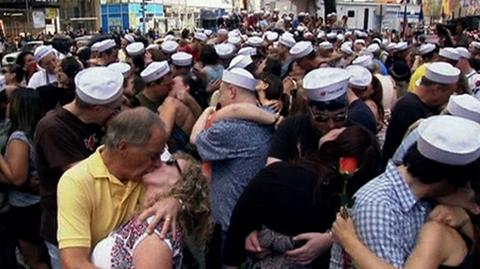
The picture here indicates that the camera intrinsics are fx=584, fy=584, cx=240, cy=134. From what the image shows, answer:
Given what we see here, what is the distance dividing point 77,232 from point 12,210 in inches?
89.8

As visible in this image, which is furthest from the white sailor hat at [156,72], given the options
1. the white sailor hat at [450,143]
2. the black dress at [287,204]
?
the white sailor hat at [450,143]

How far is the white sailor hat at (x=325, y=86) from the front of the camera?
136 inches

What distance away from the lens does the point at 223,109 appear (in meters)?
3.79

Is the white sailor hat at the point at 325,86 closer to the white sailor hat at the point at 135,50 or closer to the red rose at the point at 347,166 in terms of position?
the red rose at the point at 347,166

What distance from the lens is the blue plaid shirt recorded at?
220 centimetres

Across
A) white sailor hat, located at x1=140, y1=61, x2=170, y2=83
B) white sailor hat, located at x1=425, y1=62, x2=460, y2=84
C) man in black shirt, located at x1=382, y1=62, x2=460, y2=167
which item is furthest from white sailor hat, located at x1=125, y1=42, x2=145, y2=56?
white sailor hat, located at x1=425, y1=62, x2=460, y2=84

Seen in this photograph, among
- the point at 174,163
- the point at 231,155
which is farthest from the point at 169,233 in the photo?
the point at 231,155

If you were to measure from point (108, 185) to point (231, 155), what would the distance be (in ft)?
4.40

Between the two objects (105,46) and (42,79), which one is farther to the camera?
(105,46)

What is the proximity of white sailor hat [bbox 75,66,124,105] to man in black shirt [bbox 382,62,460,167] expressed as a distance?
253 centimetres

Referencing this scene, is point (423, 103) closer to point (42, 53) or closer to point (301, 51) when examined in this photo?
point (301, 51)

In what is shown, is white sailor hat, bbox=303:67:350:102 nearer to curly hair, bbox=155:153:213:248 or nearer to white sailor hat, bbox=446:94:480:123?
white sailor hat, bbox=446:94:480:123

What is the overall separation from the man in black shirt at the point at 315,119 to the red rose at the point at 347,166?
807 mm

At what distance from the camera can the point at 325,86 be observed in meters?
3.47
